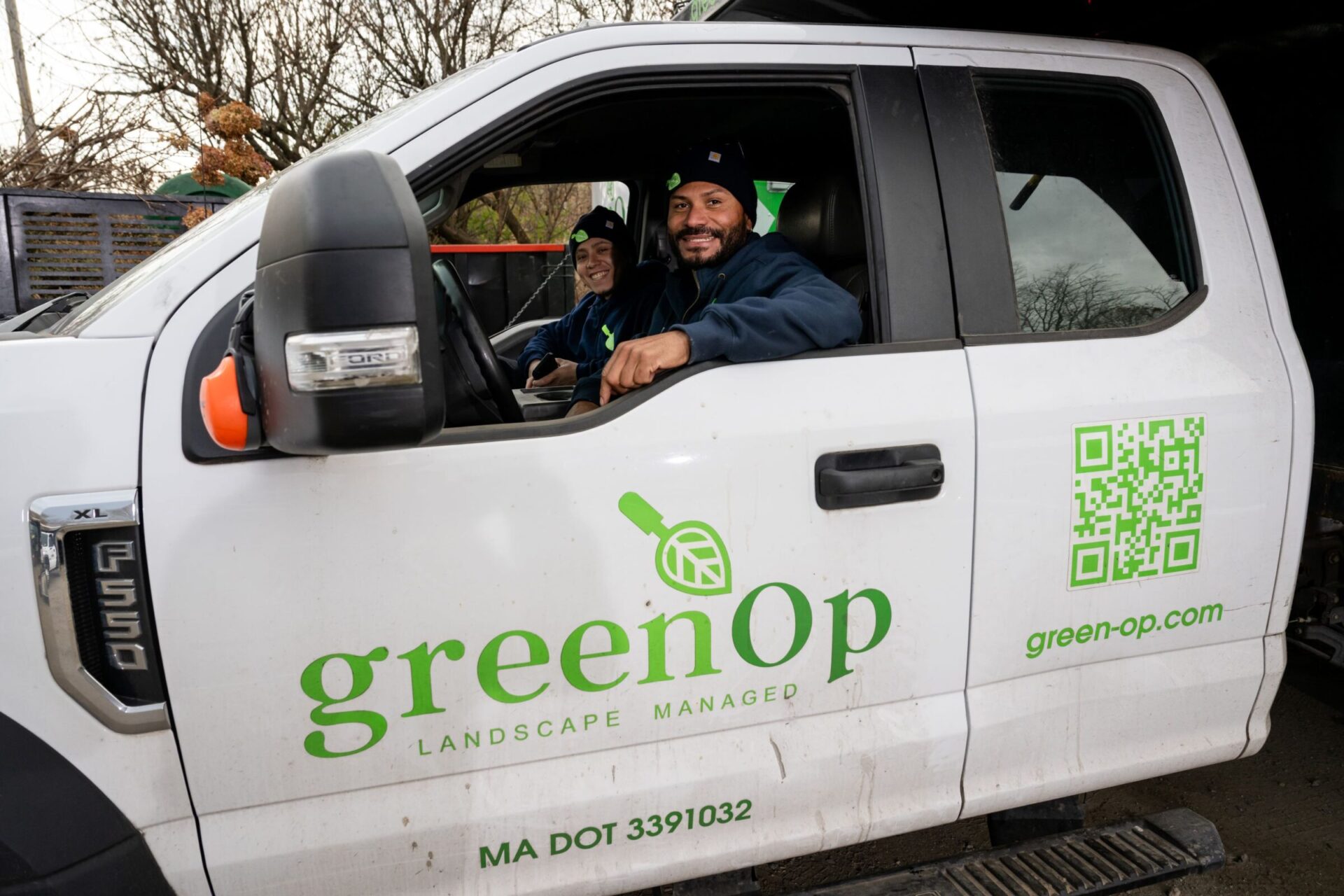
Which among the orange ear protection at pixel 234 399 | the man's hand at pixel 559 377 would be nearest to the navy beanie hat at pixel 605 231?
the man's hand at pixel 559 377

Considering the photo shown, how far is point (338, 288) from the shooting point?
1225 mm

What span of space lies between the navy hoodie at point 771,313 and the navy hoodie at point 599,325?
111cm

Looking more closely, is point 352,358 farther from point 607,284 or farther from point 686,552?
point 607,284

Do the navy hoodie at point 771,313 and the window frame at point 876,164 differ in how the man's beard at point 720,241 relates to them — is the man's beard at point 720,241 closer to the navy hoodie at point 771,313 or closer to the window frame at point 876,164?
the navy hoodie at point 771,313

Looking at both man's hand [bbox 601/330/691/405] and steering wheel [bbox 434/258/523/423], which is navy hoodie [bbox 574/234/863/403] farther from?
steering wheel [bbox 434/258/523/423]

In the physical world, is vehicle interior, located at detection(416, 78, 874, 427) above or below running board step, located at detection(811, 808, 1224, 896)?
above

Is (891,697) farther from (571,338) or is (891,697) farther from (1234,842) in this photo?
(571,338)

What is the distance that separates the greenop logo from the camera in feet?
5.11

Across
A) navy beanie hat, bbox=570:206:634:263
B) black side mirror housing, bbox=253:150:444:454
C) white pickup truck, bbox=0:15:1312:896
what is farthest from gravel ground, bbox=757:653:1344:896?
navy beanie hat, bbox=570:206:634:263

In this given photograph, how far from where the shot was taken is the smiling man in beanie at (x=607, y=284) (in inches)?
142

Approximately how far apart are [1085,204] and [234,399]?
1.75 metres

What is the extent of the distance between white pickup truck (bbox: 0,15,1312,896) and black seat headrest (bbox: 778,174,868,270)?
22mm

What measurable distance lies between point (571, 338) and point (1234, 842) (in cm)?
283

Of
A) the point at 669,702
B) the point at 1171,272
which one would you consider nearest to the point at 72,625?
the point at 669,702
